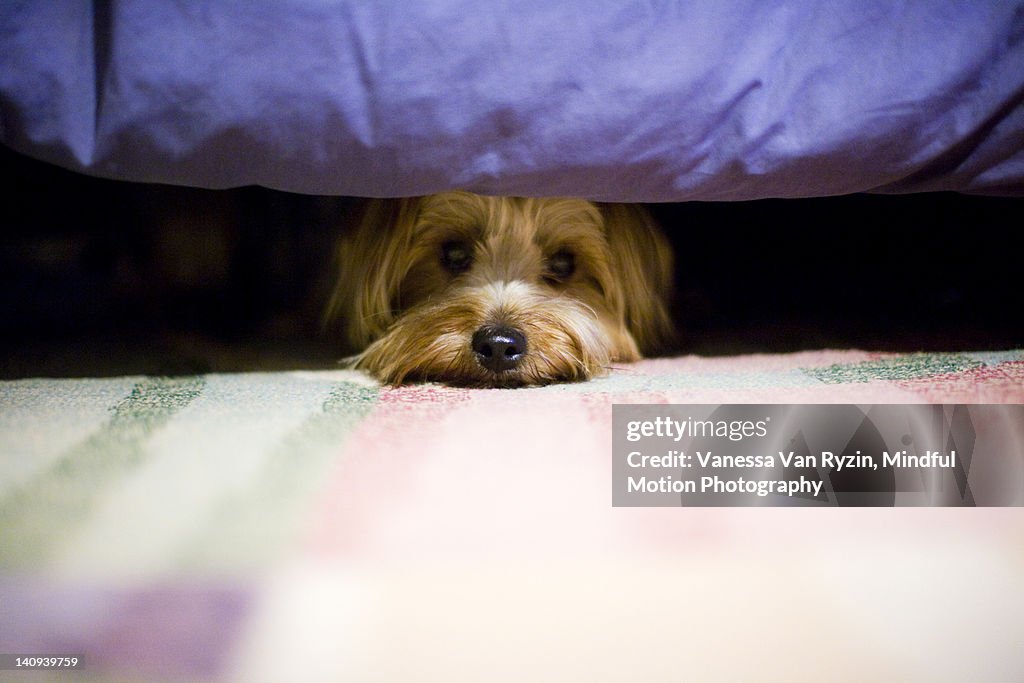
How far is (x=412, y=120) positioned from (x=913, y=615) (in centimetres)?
82

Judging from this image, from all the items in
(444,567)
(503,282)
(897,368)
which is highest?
(503,282)

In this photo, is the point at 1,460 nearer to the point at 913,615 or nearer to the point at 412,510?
the point at 412,510

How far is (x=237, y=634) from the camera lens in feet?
2.04

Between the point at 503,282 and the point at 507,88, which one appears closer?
the point at 507,88

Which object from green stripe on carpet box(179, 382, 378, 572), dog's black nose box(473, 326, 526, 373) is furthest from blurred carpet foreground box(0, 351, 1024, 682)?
dog's black nose box(473, 326, 526, 373)

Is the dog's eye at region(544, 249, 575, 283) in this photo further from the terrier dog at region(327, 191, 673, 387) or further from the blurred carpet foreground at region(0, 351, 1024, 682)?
the blurred carpet foreground at region(0, 351, 1024, 682)

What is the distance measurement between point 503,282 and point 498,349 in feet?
0.91

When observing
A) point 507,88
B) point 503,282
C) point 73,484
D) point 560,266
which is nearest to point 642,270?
point 560,266

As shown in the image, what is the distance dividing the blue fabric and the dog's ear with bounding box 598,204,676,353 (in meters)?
0.51

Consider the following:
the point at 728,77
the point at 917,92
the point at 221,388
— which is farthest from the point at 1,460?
the point at 917,92

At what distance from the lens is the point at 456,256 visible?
5.20 feet

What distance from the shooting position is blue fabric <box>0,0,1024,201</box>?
39.7 inches

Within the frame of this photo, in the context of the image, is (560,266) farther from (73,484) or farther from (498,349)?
(73,484)

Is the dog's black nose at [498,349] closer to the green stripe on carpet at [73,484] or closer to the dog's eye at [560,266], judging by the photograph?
the dog's eye at [560,266]
